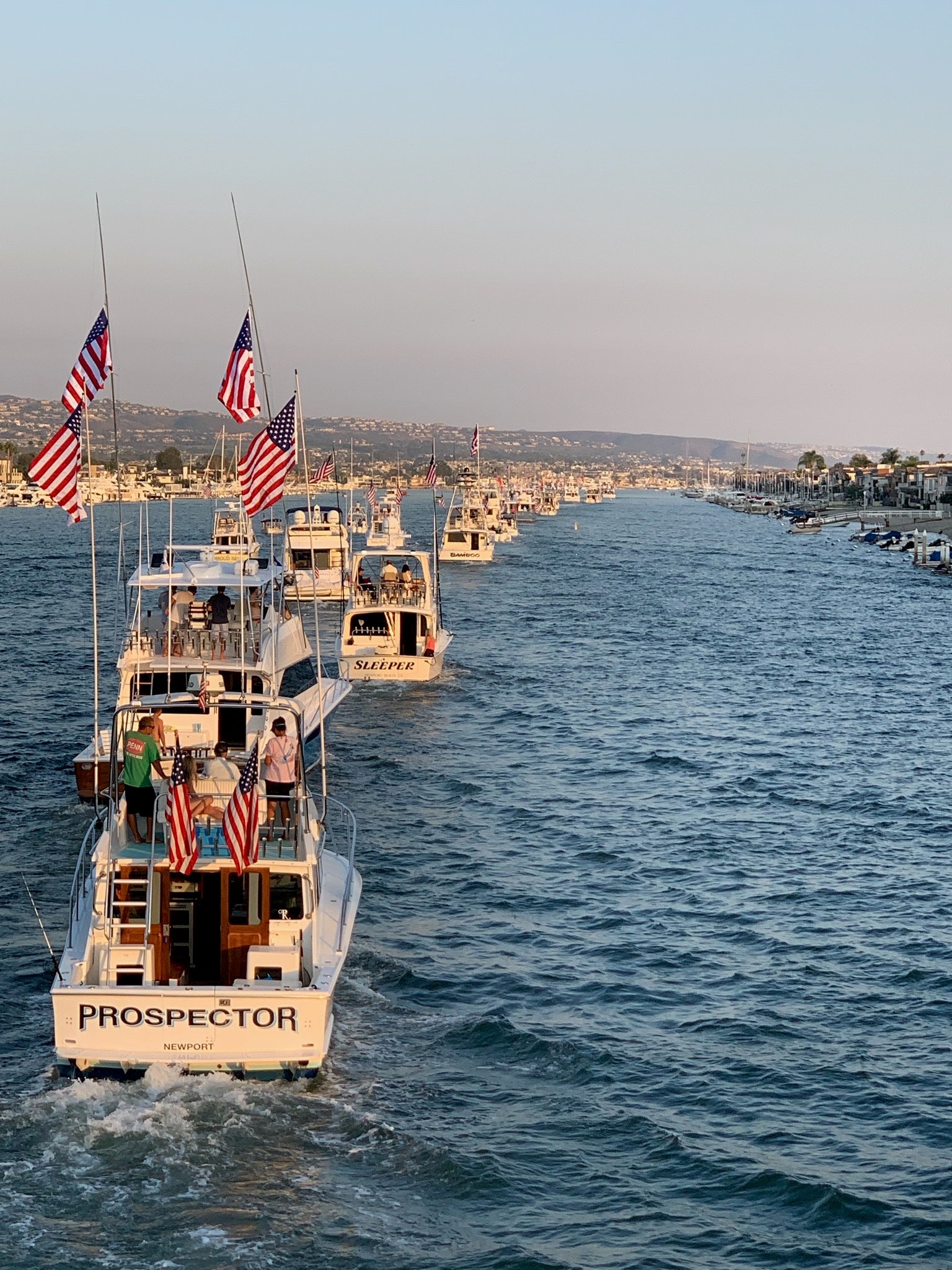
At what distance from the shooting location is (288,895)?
17.1 metres

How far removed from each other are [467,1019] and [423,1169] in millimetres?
3944

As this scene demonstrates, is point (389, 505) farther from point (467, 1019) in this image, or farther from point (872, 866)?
point (467, 1019)

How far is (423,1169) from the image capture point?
49.4 ft

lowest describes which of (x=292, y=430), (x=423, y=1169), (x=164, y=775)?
(x=423, y=1169)

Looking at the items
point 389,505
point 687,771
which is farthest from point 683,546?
point 687,771

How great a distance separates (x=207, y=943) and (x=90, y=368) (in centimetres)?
901

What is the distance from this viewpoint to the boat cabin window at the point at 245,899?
664 inches

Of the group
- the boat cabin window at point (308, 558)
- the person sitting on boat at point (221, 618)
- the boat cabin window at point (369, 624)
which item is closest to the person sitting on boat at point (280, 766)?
the person sitting on boat at point (221, 618)

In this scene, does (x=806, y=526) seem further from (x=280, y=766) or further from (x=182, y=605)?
(x=280, y=766)

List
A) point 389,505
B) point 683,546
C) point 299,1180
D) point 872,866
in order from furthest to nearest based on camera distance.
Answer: point 683,546 → point 389,505 → point 872,866 → point 299,1180

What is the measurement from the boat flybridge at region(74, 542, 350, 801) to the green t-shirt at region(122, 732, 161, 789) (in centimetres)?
594

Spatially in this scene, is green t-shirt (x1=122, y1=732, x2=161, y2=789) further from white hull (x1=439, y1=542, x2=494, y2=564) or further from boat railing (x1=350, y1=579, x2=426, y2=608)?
white hull (x1=439, y1=542, x2=494, y2=564)

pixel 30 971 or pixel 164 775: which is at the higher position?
pixel 164 775

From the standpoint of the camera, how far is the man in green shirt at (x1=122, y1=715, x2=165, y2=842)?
1803 centimetres
